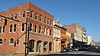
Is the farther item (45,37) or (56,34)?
(56,34)

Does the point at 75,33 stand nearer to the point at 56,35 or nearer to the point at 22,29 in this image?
the point at 56,35

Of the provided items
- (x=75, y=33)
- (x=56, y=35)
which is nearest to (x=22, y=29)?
(x=56, y=35)

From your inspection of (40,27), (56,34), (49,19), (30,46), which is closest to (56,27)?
(56,34)

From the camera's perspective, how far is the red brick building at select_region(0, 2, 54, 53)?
51031mm

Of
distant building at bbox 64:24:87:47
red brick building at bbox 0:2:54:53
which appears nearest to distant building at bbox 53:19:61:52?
red brick building at bbox 0:2:54:53

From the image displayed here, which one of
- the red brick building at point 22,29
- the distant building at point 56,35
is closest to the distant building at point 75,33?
the distant building at point 56,35

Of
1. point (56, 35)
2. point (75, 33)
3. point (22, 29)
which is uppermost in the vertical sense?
point (75, 33)

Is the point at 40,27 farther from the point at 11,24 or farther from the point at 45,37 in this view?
the point at 11,24

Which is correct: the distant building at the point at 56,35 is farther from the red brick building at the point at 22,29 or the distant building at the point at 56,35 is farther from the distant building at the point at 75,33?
the distant building at the point at 75,33

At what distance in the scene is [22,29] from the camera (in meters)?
51.4

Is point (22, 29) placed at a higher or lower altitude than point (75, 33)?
lower

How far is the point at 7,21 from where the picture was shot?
180 feet

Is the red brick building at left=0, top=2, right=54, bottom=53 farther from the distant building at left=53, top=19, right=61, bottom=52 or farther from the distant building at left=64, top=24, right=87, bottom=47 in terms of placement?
the distant building at left=64, top=24, right=87, bottom=47

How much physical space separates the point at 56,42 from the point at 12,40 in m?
22.5
